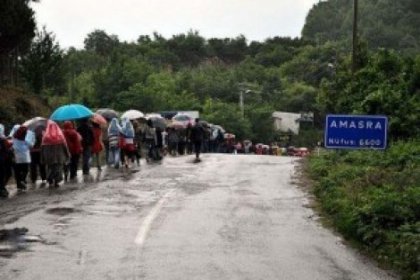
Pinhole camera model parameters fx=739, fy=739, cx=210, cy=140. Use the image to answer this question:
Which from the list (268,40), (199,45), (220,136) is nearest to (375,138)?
(220,136)

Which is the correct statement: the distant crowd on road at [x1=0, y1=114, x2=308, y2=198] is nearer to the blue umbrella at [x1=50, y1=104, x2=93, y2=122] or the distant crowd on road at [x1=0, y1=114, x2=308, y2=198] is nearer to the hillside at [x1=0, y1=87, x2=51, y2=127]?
the blue umbrella at [x1=50, y1=104, x2=93, y2=122]

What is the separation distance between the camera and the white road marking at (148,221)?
11942mm

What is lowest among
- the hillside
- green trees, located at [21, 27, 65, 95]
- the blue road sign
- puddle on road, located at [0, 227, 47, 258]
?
puddle on road, located at [0, 227, 47, 258]

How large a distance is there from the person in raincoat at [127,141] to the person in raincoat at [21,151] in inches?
246

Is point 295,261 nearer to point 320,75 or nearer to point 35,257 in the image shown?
point 35,257

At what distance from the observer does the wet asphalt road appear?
984 cm

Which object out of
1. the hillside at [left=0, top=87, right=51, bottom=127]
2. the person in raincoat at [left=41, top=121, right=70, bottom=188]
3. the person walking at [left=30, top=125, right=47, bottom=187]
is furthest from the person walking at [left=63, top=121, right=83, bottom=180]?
the hillside at [left=0, top=87, right=51, bottom=127]

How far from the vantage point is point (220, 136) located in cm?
4591

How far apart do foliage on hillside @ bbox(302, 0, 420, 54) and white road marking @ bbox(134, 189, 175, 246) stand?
9446 cm

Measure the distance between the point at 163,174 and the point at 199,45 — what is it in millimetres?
120578

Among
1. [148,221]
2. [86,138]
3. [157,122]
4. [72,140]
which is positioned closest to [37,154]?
[72,140]

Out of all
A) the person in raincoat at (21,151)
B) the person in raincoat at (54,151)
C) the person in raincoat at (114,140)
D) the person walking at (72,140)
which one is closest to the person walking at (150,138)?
the person in raincoat at (114,140)

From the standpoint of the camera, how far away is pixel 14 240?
11.9 meters

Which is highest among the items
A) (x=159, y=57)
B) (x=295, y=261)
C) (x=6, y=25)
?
(x=159, y=57)
